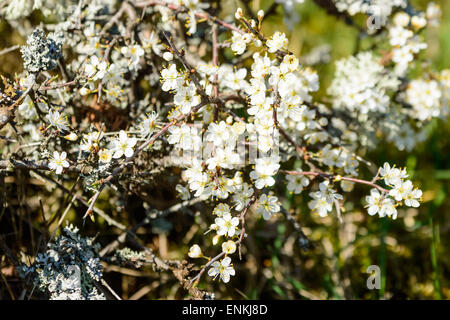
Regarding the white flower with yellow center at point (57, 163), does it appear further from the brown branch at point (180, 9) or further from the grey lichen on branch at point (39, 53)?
the brown branch at point (180, 9)

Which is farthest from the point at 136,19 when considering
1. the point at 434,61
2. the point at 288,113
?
the point at 434,61

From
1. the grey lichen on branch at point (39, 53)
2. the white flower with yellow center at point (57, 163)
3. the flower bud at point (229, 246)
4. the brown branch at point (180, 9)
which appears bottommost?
the flower bud at point (229, 246)

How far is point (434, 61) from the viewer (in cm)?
348

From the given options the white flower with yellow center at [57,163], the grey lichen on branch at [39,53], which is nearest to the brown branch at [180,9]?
the grey lichen on branch at [39,53]

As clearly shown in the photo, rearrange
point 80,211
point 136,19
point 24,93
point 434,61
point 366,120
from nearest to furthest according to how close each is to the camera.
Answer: point 24,93 < point 136,19 < point 80,211 < point 366,120 < point 434,61

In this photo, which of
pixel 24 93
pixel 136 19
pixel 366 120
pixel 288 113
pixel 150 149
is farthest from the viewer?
pixel 366 120

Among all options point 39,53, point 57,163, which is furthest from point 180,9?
point 57,163

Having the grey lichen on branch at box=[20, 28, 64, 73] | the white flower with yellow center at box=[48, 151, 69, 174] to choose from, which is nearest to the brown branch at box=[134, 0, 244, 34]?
the grey lichen on branch at box=[20, 28, 64, 73]

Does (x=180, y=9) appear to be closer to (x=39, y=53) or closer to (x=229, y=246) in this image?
(x=39, y=53)

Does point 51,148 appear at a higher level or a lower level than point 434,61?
lower

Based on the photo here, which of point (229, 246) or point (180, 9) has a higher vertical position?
point (180, 9)

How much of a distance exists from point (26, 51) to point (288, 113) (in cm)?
113

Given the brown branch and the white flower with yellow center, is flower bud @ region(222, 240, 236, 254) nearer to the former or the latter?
the white flower with yellow center

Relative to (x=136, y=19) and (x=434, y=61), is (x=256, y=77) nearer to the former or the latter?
(x=136, y=19)
